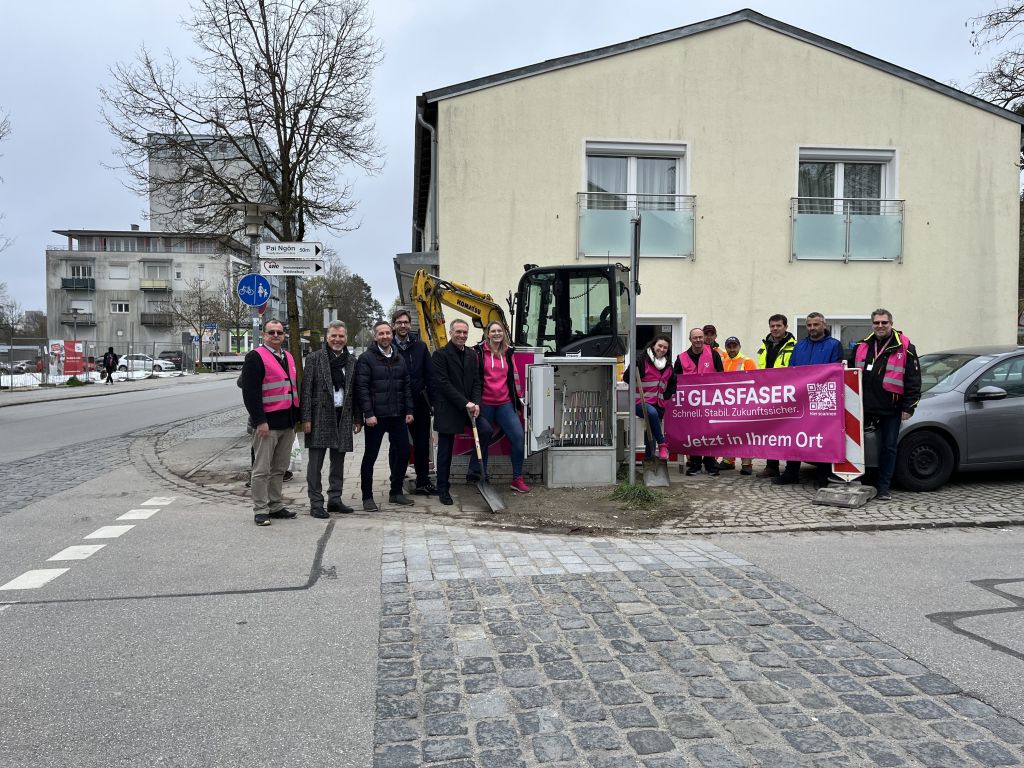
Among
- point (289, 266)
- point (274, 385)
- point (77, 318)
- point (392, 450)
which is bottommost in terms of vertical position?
point (392, 450)

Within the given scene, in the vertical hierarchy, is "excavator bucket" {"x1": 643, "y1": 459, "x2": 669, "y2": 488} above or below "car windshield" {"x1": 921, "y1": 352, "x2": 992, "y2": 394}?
below

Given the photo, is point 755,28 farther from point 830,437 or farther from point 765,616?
point 765,616

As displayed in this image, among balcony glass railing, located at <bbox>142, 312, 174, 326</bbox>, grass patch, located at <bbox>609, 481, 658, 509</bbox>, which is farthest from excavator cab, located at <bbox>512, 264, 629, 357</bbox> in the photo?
balcony glass railing, located at <bbox>142, 312, 174, 326</bbox>

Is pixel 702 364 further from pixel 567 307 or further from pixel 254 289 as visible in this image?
pixel 254 289

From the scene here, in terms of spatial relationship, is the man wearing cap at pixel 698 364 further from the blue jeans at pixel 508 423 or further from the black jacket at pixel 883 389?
the blue jeans at pixel 508 423

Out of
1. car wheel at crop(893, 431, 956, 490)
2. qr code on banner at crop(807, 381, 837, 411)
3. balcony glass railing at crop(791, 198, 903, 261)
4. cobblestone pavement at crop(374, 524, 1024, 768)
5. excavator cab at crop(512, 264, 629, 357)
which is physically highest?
balcony glass railing at crop(791, 198, 903, 261)

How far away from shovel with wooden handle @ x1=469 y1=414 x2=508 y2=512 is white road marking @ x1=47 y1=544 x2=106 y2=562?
3487 mm

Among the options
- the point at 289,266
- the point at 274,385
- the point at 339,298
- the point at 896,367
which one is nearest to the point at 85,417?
the point at 289,266

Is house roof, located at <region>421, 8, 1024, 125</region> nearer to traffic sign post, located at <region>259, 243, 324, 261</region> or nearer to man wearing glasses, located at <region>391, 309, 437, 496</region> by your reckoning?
traffic sign post, located at <region>259, 243, 324, 261</region>

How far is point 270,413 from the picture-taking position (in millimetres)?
6898

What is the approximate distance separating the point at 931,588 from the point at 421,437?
199 inches

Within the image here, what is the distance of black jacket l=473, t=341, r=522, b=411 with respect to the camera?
772cm

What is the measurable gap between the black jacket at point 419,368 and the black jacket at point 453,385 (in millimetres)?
119

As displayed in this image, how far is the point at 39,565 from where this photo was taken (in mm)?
5547
